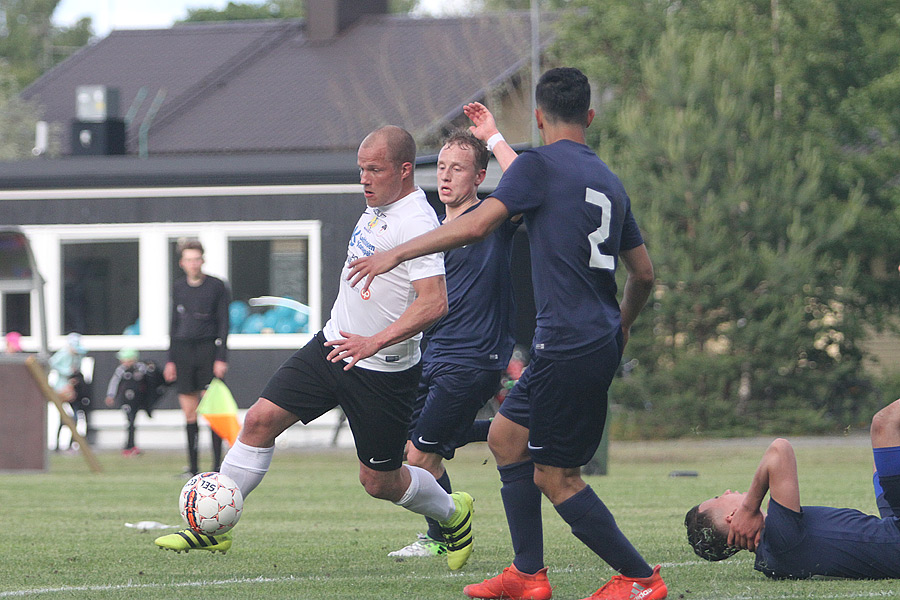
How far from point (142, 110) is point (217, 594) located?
36629 millimetres

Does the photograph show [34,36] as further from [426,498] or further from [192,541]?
[192,541]

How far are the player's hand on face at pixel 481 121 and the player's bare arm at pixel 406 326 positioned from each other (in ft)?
2.40

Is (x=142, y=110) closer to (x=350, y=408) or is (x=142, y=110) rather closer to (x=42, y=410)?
(x=42, y=410)

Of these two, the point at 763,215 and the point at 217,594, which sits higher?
the point at 763,215

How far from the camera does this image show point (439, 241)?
4.87m

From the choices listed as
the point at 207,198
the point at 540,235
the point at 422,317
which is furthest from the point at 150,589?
the point at 207,198

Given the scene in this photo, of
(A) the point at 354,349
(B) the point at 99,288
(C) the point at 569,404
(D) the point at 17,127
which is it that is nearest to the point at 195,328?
(B) the point at 99,288

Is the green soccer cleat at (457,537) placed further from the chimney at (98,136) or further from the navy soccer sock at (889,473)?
the chimney at (98,136)

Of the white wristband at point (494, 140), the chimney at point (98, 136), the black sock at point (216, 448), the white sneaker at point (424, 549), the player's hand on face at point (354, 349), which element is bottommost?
the black sock at point (216, 448)

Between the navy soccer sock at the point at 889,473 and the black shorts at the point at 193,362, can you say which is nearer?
the navy soccer sock at the point at 889,473

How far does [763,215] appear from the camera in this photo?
62.3 ft

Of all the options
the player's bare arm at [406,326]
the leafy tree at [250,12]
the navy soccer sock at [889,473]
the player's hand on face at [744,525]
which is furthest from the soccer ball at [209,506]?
the leafy tree at [250,12]

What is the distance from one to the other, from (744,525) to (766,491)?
30cm

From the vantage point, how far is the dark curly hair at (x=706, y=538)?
19.5ft
